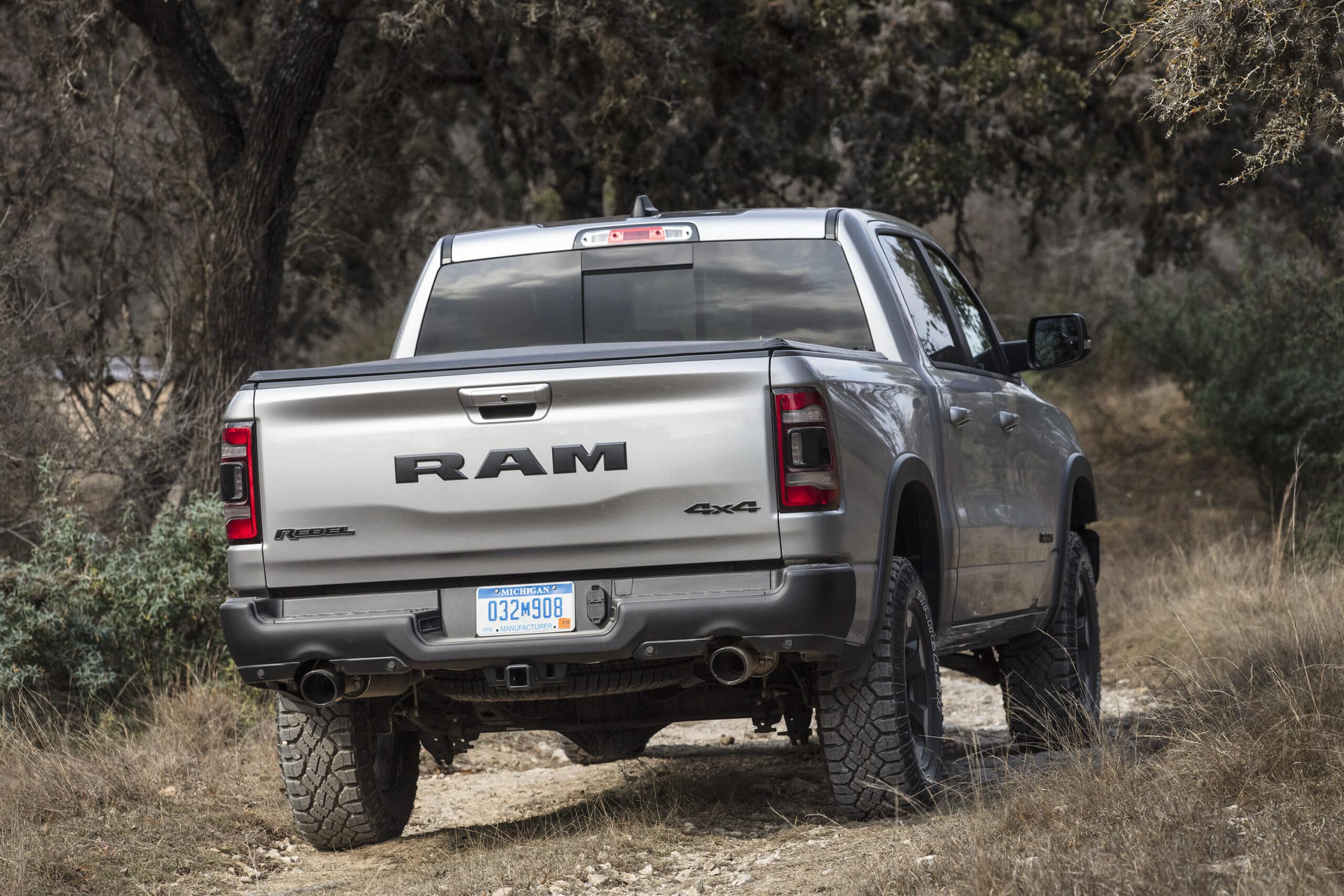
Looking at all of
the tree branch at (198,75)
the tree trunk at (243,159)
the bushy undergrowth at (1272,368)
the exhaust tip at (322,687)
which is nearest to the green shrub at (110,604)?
the tree trunk at (243,159)

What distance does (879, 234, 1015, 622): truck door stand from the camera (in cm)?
583

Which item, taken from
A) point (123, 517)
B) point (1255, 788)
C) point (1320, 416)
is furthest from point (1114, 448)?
point (1255, 788)

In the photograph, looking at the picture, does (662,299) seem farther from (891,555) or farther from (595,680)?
(595,680)

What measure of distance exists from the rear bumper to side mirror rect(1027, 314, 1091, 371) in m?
2.56

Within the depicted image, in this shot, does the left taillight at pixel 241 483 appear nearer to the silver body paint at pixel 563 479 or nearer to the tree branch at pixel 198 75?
the silver body paint at pixel 563 479

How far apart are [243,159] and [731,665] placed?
731cm

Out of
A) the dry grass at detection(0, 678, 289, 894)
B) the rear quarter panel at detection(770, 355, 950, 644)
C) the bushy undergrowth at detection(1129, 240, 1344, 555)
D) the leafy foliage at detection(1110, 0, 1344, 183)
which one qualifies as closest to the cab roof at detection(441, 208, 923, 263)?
the rear quarter panel at detection(770, 355, 950, 644)

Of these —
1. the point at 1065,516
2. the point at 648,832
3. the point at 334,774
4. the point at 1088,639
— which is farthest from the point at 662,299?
the point at 1088,639

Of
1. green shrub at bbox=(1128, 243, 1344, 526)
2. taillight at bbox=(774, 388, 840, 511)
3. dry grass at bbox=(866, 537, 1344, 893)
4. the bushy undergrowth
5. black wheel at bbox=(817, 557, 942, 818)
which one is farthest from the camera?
green shrub at bbox=(1128, 243, 1344, 526)

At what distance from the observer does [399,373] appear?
4.67 m

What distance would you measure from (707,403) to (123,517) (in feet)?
17.4

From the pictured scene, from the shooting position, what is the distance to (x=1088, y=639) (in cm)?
756

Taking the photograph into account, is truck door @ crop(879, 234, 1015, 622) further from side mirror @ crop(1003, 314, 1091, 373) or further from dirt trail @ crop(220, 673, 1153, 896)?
dirt trail @ crop(220, 673, 1153, 896)

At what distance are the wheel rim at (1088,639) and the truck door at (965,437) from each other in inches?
46.1
